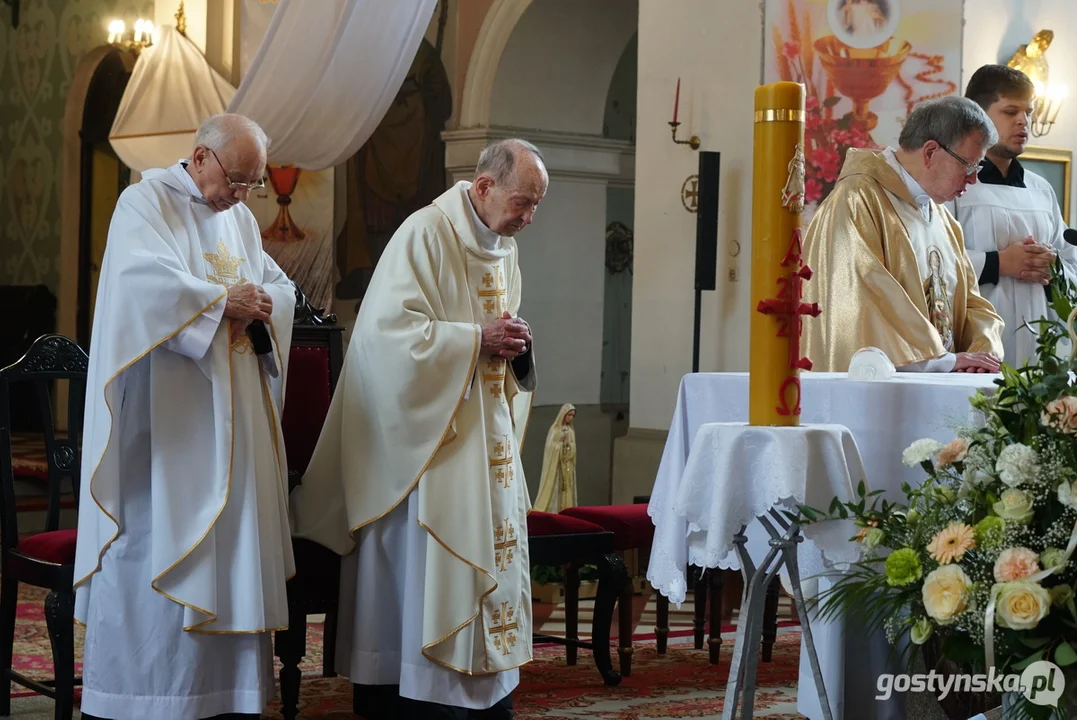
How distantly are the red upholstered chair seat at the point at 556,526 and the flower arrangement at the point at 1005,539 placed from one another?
2257mm

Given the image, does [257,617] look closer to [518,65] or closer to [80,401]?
[80,401]

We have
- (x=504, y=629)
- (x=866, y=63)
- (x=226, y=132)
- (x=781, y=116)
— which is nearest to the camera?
(x=781, y=116)

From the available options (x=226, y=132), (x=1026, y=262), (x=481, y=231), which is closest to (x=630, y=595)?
(x=481, y=231)

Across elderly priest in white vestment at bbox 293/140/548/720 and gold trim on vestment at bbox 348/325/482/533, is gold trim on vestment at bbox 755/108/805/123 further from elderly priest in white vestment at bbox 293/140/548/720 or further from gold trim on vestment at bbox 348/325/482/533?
gold trim on vestment at bbox 348/325/482/533

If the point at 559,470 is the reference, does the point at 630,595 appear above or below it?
below

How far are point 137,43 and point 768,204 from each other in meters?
9.00

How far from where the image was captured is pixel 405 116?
35.2ft

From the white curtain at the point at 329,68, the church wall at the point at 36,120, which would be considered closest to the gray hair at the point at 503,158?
the white curtain at the point at 329,68

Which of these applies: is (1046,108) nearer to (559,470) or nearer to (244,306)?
(559,470)

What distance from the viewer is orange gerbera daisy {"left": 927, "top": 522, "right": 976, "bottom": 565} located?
240 centimetres

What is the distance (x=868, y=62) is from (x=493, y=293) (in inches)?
161

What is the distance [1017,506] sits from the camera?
7.73 feet

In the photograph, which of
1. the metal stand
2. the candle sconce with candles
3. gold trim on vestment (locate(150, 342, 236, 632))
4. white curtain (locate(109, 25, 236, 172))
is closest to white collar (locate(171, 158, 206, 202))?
gold trim on vestment (locate(150, 342, 236, 632))

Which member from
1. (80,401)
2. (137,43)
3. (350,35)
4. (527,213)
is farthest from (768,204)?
(137,43)
